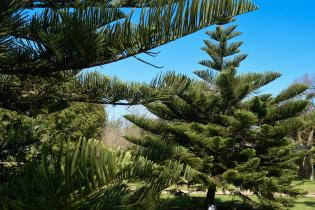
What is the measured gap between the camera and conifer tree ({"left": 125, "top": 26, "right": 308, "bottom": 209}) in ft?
31.6

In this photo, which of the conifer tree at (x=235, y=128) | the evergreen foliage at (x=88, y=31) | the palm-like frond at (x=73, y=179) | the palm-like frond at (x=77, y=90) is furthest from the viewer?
the conifer tree at (x=235, y=128)

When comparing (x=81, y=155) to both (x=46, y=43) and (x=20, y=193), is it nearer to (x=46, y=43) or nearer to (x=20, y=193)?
(x=20, y=193)

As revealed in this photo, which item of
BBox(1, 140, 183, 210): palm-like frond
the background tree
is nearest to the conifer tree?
the background tree

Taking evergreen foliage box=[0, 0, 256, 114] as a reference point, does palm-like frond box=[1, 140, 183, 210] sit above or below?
below

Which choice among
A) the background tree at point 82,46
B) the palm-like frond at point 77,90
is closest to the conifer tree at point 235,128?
the palm-like frond at point 77,90

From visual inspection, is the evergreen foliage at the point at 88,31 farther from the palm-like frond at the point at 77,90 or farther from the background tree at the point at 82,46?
the palm-like frond at the point at 77,90

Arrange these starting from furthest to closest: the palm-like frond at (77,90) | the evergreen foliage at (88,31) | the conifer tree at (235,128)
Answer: the conifer tree at (235,128) → the palm-like frond at (77,90) → the evergreen foliage at (88,31)

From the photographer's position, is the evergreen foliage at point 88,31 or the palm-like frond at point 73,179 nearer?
the palm-like frond at point 73,179

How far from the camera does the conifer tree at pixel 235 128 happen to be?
9625 mm

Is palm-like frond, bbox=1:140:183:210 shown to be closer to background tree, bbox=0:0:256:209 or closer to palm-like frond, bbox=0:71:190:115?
background tree, bbox=0:0:256:209

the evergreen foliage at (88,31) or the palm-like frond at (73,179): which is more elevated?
the evergreen foliage at (88,31)

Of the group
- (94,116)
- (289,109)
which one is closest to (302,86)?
(289,109)

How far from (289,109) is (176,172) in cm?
963

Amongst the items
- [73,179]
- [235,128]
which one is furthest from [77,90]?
[235,128]
